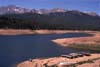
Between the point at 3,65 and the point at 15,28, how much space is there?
91.9 metres

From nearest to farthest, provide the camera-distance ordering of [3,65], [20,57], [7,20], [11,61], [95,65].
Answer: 1. [95,65]
2. [3,65]
3. [11,61]
4. [20,57]
5. [7,20]

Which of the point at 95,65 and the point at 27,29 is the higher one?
the point at 95,65

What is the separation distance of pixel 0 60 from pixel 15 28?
88.3 metres

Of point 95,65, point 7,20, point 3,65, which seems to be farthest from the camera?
point 7,20

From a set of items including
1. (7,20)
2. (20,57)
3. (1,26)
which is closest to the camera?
(20,57)

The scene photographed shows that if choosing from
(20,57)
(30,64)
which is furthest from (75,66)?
(20,57)

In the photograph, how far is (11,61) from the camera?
40.3 meters

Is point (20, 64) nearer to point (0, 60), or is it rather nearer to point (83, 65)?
point (0, 60)

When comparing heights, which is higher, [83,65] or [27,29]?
[83,65]

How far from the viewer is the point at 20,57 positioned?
44.3 metres

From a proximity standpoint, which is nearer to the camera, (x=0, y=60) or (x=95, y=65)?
(x=95, y=65)

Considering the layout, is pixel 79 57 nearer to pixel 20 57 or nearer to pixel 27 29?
pixel 20 57

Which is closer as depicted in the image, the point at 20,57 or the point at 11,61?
the point at 11,61

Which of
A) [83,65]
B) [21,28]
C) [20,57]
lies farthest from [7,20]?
[83,65]
